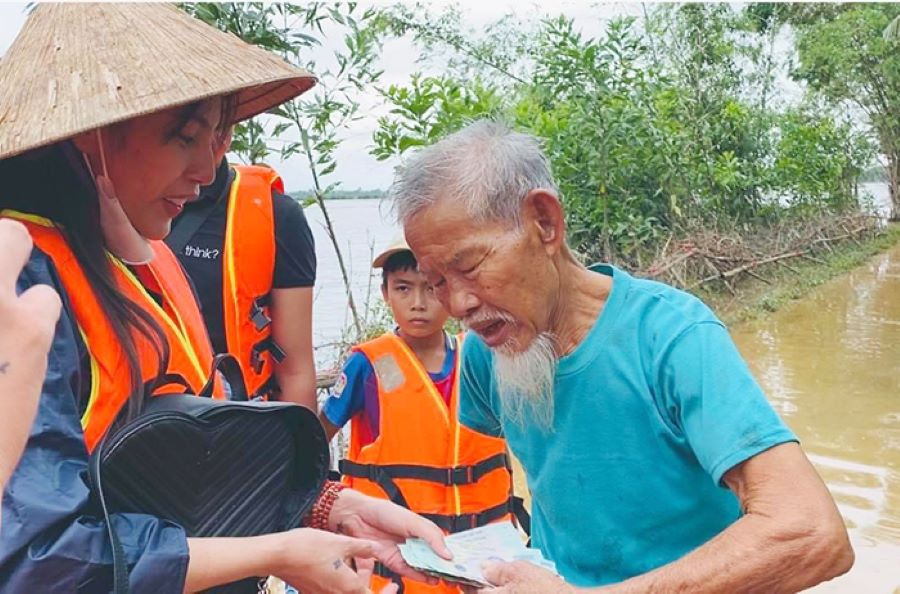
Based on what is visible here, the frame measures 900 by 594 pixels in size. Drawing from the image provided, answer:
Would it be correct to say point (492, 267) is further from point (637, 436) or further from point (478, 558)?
point (478, 558)

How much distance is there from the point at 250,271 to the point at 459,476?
1.09 meters

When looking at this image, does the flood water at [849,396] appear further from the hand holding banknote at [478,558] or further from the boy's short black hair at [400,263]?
the hand holding banknote at [478,558]

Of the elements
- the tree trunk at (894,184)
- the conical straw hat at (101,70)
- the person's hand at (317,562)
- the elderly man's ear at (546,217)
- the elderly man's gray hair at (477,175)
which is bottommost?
the tree trunk at (894,184)

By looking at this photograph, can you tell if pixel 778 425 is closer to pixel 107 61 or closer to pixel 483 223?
pixel 483 223

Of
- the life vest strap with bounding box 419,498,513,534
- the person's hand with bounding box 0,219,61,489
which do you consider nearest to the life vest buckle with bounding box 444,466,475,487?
the life vest strap with bounding box 419,498,513,534

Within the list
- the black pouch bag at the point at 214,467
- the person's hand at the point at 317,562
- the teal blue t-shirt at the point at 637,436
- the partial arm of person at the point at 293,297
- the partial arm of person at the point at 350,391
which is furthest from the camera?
the partial arm of person at the point at 350,391

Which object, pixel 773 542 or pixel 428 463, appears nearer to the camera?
pixel 773 542

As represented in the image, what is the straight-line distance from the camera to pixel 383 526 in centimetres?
215

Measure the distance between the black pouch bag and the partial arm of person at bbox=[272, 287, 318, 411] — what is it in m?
0.90

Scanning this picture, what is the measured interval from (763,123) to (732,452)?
1514 cm

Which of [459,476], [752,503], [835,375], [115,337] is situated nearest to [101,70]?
[115,337]

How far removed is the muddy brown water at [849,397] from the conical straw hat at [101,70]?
14.0 feet

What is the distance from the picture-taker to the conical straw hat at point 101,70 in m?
1.47

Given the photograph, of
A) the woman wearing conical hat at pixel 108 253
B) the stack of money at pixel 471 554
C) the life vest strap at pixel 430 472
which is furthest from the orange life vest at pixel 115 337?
the life vest strap at pixel 430 472
